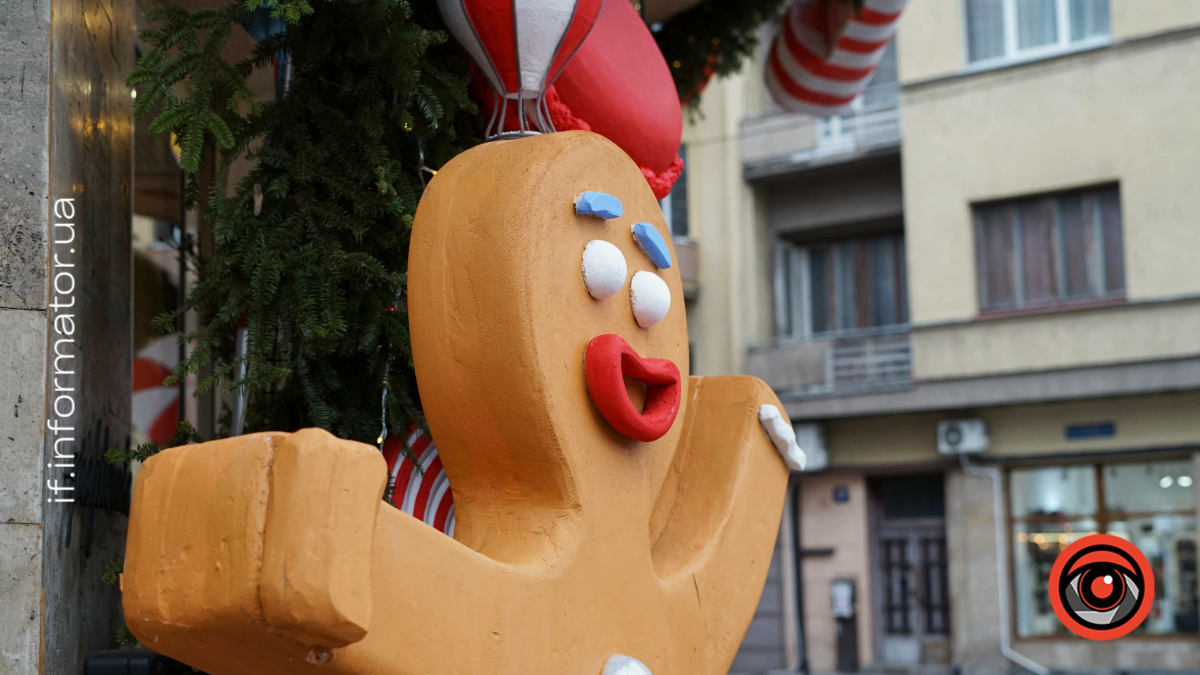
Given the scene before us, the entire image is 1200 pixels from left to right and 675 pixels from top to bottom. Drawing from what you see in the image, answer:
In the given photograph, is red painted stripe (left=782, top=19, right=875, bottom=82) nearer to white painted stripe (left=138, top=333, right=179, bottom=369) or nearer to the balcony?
white painted stripe (left=138, top=333, right=179, bottom=369)

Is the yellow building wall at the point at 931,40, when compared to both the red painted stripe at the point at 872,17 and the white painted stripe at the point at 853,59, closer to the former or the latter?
the white painted stripe at the point at 853,59

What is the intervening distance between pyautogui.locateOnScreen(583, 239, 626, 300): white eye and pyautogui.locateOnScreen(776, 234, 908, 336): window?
1284 cm

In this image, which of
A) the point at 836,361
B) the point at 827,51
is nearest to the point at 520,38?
the point at 827,51

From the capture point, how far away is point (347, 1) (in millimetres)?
3555

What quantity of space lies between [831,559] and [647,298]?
12.2m

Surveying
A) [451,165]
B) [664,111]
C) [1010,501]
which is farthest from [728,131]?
[451,165]

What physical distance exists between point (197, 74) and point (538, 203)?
3.80 feet

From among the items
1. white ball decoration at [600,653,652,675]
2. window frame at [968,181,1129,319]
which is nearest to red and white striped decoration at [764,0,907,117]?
white ball decoration at [600,653,652,675]

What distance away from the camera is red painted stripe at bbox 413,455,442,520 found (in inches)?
143

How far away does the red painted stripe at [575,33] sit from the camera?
3445 mm

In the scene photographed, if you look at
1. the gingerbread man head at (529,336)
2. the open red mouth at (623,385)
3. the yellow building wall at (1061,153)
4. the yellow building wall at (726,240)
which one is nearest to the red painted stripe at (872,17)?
the gingerbread man head at (529,336)

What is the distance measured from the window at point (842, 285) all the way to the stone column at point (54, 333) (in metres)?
12.6

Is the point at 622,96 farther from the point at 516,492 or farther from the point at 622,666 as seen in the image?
the point at 622,666

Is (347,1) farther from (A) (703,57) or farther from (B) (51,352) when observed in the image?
(A) (703,57)
